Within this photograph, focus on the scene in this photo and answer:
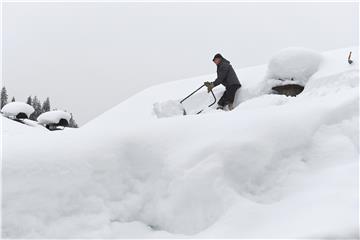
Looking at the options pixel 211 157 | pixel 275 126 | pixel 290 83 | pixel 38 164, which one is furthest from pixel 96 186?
pixel 290 83

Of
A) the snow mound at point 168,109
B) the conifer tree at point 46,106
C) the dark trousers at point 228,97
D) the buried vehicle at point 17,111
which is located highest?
the conifer tree at point 46,106

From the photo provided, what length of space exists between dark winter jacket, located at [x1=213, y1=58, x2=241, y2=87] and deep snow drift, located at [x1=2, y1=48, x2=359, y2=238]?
16.7ft

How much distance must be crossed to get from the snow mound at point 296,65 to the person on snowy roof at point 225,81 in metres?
0.96

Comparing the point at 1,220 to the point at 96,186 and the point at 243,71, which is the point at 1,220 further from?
the point at 243,71

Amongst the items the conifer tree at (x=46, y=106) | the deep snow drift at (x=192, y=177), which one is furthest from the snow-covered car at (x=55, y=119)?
the conifer tree at (x=46, y=106)

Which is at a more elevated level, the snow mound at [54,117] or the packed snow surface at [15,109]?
the packed snow surface at [15,109]

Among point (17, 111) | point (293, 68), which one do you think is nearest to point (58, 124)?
point (17, 111)

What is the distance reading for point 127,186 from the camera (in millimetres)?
3477

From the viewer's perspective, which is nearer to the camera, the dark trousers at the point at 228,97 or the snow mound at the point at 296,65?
the snow mound at the point at 296,65

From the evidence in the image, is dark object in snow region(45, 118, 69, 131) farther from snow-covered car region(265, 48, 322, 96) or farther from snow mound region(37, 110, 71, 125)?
snow-covered car region(265, 48, 322, 96)

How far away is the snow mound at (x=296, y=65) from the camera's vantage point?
8.73 meters

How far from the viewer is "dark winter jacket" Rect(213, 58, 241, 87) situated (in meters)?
9.01

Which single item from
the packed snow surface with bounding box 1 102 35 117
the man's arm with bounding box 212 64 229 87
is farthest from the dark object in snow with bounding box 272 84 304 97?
the packed snow surface with bounding box 1 102 35 117

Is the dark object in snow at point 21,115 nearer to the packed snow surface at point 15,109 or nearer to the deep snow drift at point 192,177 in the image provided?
the packed snow surface at point 15,109
